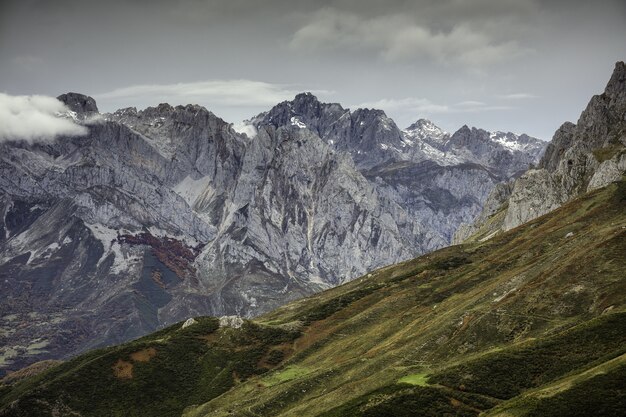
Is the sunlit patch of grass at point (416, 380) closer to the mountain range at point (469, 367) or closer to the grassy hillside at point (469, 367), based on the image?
the mountain range at point (469, 367)

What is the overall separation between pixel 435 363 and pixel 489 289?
46371 millimetres

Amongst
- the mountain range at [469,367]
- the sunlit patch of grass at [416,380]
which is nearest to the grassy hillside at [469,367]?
the mountain range at [469,367]

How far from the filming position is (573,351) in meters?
118

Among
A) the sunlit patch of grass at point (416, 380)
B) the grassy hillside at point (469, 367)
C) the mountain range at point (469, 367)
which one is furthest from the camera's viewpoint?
the sunlit patch of grass at point (416, 380)

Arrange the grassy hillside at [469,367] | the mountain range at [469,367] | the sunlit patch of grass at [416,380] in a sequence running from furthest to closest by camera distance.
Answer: the sunlit patch of grass at [416,380] < the grassy hillside at [469,367] < the mountain range at [469,367]

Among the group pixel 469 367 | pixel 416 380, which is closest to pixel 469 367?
pixel 469 367

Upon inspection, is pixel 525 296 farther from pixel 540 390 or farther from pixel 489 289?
pixel 540 390

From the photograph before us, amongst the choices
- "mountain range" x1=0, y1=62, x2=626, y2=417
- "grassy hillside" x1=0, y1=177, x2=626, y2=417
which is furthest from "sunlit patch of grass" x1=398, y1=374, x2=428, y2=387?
"grassy hillside" x1=0, y1=177, x2=626, y2=417

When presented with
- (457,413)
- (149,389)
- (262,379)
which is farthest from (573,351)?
(149,389)

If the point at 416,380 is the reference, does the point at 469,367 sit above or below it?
above

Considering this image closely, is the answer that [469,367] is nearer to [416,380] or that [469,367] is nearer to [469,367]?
[469,367]

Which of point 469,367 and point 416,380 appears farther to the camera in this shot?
point 416,380

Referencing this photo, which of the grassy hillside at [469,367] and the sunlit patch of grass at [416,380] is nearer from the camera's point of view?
the grassy hillside at [469,367]

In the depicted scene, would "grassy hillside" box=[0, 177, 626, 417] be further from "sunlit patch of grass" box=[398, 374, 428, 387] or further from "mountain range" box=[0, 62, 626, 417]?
"sunlit patch of grass" box=[398, 374, 428, 387]
